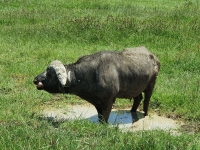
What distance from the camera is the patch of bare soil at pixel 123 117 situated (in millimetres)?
7723

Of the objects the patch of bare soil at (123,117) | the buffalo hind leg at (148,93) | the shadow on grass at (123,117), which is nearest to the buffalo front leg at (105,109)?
the patch of bare soil at (123,117)

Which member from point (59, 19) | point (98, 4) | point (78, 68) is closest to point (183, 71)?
point (78, 68)

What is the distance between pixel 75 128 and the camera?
655 cm

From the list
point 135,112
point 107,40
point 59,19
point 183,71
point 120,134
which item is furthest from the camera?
point 59,19

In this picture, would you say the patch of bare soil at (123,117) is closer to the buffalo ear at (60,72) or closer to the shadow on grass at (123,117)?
the shadow on grass at (123,117)

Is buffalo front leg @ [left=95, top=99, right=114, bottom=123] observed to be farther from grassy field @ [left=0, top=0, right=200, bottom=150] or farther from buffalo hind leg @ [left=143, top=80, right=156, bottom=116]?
buffalo hind leg @ [left=143, top=80, right=156, bottom=116]

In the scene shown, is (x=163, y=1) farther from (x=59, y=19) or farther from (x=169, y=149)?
(x=169, y=149)

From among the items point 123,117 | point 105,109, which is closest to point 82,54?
point 123,117

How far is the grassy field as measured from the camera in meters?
5.48

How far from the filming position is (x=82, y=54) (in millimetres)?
12023

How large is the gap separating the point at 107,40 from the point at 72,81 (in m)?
6.26

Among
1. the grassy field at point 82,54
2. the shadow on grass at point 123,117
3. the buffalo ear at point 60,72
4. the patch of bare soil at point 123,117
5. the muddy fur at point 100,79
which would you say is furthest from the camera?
the shadow on grass at point 123,117

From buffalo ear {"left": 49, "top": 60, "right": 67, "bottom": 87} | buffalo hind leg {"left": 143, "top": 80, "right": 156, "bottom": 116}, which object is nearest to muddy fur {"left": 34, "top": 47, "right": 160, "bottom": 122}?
buffalo ear {"left": 49, "top": 60, "right": 67, "bottom": 87}

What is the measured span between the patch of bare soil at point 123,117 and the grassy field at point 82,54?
0.22 m
